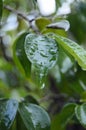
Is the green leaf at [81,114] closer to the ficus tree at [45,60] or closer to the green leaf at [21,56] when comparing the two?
the ficus tree at [45,60]

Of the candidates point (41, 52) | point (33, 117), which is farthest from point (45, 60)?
point (33, 117)

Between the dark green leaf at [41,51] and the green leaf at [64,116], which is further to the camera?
the green leaf at [64,116]

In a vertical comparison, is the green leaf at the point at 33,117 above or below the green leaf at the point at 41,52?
below

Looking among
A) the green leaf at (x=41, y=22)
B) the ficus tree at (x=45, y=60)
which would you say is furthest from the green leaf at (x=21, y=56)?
the green leaf at (x=41, y=22)

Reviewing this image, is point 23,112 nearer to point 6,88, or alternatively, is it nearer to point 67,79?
point 67,79

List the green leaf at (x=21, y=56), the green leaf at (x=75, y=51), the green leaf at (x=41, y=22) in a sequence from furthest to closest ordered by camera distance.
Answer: the green leaf at (x=41, y=22) < the green leaf at (x=21, y=56) < the green leaf at (x=75, y=51)

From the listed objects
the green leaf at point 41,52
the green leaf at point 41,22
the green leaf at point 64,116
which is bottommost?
the green leaf at point 64,116
